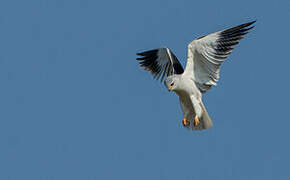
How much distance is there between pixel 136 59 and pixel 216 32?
3.14 meters

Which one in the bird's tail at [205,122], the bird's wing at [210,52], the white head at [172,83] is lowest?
the bird's tail at [205,122]

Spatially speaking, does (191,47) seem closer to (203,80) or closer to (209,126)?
(203,80)

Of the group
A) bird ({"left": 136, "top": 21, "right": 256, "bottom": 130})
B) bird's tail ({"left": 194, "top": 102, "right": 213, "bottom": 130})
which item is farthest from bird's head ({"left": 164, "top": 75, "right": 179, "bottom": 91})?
bird's tail ({"left": 194, "top": 102, "right": 213, "bottom": 130})

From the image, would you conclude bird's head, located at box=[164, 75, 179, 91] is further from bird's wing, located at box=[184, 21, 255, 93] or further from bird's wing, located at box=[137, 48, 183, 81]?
bird's wing, located at box=[137, 48, 183, 81]

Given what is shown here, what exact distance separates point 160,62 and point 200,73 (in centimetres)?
209

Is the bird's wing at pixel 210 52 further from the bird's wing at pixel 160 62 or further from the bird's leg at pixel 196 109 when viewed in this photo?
the bird's wing at pixel 160 62

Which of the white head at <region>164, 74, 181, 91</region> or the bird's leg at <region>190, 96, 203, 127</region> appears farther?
the bird's leg at <region>190, 96, 203, 127</region>

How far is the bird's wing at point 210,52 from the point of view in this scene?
15.8 m

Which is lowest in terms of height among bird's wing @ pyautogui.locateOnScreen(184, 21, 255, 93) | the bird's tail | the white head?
the bird's tail

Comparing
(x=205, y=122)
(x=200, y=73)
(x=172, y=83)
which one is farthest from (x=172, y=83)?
(x=205, y=122)

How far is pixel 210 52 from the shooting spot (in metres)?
16.0

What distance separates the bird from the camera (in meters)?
15.9

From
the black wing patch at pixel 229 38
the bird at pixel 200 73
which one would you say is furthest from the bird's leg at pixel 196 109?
the black wing patch at pixel 229 38

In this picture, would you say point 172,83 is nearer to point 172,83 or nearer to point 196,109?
point 172,83
